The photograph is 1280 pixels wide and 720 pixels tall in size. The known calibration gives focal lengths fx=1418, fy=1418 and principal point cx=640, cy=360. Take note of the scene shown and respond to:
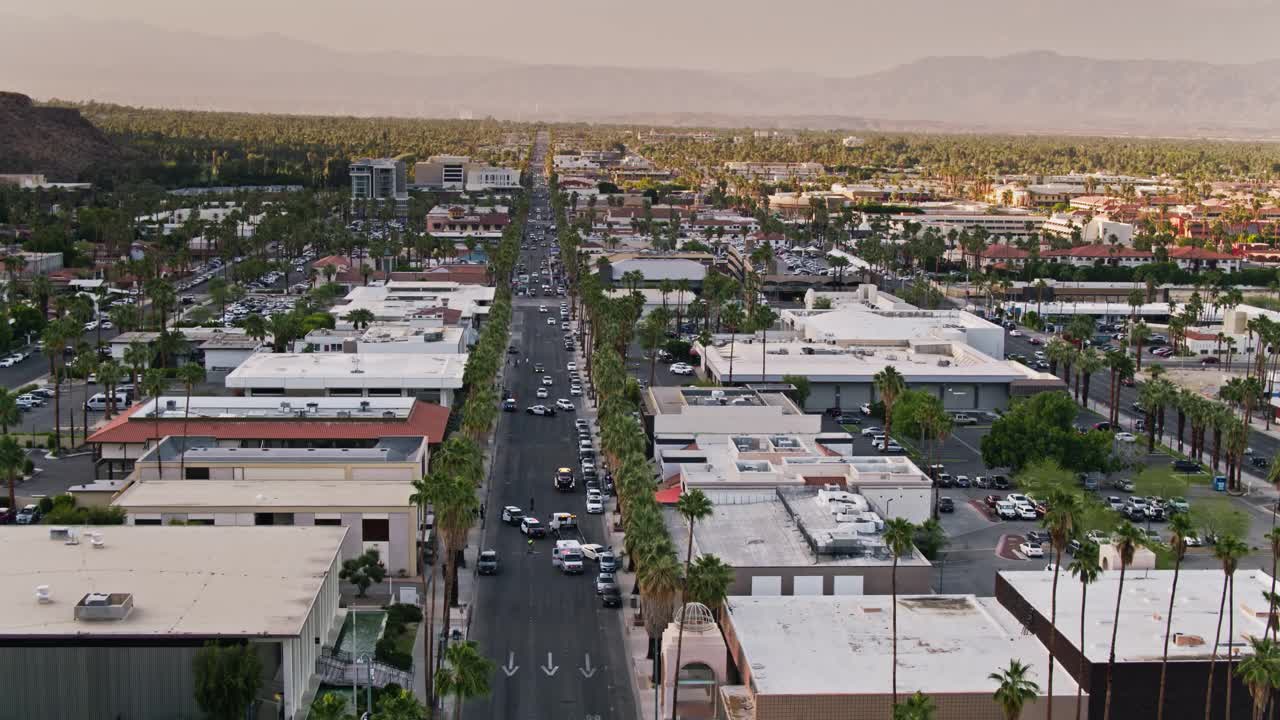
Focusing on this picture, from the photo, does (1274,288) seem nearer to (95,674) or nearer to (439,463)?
(439,463)

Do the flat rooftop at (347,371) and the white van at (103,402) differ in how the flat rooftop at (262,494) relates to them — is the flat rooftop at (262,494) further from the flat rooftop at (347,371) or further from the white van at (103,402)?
the white van at (103,402)

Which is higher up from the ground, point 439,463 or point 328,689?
point 439,463

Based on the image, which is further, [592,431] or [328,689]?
[592,431]

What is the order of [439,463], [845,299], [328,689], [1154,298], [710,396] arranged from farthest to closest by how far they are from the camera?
1. [1154,298]
2. [845,299]
3. [710,396]
4. [439,463]
5. [328,689]

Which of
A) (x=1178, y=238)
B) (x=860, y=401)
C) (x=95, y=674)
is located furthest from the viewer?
(x=1178, y=238)

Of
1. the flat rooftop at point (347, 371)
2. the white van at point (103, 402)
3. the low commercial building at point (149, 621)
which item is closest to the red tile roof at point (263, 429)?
the flat rooftop at point (347, 371)

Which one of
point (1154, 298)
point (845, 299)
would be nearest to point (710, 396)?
point (845, 299)

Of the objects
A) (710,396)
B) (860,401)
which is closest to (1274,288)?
(860,401)
